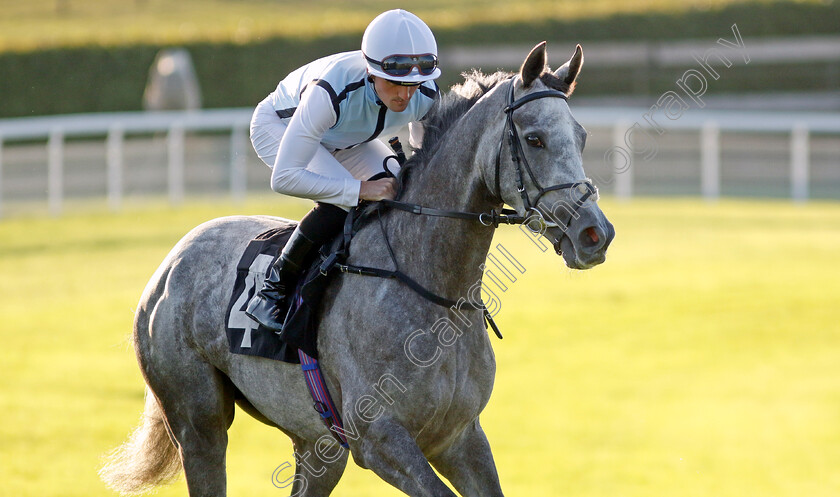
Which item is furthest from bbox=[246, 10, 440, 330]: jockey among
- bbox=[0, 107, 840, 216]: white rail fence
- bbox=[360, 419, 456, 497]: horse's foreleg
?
bbox=[0, 107, 840, 216]: white rail fence

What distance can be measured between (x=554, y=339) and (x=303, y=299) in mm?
7259

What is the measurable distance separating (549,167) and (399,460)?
3.59ft

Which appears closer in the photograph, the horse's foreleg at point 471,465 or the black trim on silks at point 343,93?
the black trim on silks at point 343,93

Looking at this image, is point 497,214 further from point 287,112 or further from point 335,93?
point 287,112

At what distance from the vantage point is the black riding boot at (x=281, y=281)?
13.1 feet

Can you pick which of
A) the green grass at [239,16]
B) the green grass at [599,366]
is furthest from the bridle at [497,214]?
the green grass at [239,16]

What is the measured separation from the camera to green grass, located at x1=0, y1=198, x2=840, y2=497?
6.96 meters

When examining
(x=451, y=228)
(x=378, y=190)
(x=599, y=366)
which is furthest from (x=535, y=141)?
(x=599, y=366)

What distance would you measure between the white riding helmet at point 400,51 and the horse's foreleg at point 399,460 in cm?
120

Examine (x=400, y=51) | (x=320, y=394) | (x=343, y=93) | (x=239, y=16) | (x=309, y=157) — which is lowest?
(x=320, y=394)

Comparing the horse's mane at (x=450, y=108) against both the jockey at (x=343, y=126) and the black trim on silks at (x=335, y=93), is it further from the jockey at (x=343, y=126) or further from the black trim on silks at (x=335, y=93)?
the black trim on silks at (x=335, y=93)

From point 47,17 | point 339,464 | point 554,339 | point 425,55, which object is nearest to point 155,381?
point 339,464

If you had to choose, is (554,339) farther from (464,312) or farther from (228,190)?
(228,190)

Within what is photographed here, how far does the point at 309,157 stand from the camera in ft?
12.5
